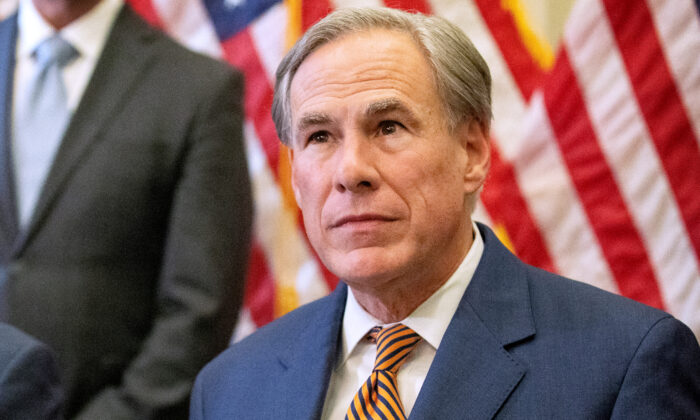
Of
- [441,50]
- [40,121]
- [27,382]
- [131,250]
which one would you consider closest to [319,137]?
[441,50]

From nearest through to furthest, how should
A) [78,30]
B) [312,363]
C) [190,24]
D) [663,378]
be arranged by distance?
[663,378]
[312,363]
[78,30]
[190,24]

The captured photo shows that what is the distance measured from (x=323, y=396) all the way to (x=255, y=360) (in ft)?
0.88

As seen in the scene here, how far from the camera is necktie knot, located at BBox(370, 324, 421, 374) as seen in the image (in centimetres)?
180

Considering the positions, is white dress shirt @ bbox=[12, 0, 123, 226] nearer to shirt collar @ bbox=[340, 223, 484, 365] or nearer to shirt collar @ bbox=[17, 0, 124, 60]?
shirt collar @ bbox=[17, 0, 124, 60]

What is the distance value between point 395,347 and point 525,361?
0.26 meters

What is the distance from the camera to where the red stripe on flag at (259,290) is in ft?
10.3

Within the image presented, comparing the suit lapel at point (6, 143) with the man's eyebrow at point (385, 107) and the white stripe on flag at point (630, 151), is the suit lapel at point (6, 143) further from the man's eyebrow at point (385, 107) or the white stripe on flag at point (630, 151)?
the white stripe on flag at point (630, 151)

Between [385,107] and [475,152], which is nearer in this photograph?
[385,107]

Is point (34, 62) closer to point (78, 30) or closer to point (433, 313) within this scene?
point (78, 30)

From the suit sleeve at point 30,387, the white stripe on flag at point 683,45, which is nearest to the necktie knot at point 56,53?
the suit sleeve at point 30,387

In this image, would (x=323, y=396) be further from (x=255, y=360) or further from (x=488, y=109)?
(x=488, y=109)

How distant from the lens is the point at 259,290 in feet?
10.3

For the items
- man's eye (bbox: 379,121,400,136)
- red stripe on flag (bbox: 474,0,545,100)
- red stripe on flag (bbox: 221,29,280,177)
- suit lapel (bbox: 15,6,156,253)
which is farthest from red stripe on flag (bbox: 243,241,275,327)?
man's eye (bbox: 379,121,400,136)

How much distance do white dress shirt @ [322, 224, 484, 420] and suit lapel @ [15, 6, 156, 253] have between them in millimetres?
1028
